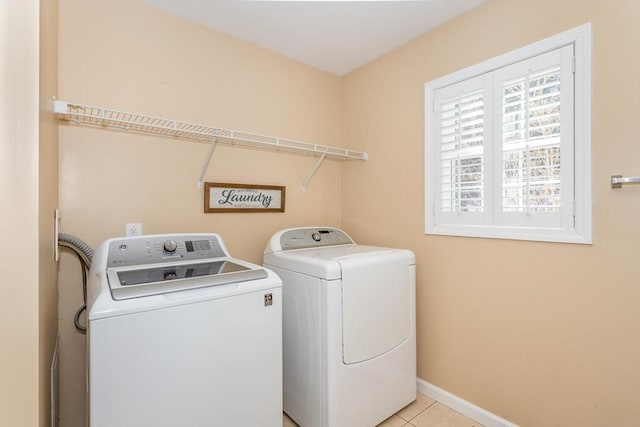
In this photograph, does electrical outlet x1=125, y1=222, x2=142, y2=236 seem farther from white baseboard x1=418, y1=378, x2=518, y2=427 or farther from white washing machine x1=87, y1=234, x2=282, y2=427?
white baseboard x1=418, y1=378, x2=518, y2=427

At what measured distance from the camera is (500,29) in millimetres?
1662

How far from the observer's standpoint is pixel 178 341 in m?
1.08

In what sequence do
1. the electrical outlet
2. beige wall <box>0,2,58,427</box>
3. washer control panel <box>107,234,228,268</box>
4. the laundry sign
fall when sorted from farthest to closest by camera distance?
the laundry sign
the electrical outlet
washer control panel <box>107,234,228,268</box>
beige wall <box>0,2,58,427</box>

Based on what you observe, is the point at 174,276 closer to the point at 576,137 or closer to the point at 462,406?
the point at 462,406

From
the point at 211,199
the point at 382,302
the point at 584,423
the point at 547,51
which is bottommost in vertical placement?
the point at 584,423

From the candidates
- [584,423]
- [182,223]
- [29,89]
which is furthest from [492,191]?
[29,89]

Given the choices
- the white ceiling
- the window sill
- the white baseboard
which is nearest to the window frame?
the window sill

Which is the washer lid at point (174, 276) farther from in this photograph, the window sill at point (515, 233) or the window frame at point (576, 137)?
the window frame at point (576, 137)

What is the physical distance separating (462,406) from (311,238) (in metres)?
1.38

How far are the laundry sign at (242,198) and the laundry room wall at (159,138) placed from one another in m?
0.05

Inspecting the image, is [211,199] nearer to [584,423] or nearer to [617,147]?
[617,147]

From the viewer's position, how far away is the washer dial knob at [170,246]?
60.3 inches

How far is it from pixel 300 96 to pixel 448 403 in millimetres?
2387

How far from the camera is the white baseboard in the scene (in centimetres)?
168
